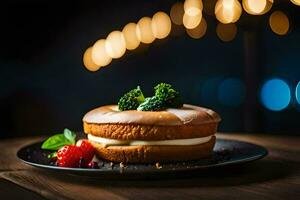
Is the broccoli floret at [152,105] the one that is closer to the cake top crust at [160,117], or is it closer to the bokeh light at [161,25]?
the cake top crust at [160,117]

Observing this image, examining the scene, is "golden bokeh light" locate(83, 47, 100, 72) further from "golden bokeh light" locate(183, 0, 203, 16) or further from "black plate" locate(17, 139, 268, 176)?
"black plate" locate(17, 139, 268, 176)

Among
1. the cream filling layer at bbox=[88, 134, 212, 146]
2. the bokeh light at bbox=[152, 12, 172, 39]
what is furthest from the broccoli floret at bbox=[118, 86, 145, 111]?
the bokeh light at bbox=[152, 12, 172, 39]

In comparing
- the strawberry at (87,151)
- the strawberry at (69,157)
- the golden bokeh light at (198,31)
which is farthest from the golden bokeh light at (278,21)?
the strawberry at (69,157)

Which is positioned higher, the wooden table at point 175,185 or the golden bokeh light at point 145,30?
the golden bokeh light at point 145,30

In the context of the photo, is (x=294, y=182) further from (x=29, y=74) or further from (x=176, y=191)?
(x=29, y=74)

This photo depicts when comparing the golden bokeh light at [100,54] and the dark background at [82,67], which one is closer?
the dark background at [82,67]

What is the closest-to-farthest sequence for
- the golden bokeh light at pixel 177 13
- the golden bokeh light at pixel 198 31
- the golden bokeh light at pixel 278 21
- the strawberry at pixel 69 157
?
the strawberry at pixel 69 157 < the golden bokeh light at pixel 278 21 < the golden bokeh light at pixel 177 13 < the golden bokeh light at pixel 198 31

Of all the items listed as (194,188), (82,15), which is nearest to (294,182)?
(194,188)

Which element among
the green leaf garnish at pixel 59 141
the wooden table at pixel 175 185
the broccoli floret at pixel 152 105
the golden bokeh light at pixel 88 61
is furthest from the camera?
the golden bokeh light at pixel 88 61
